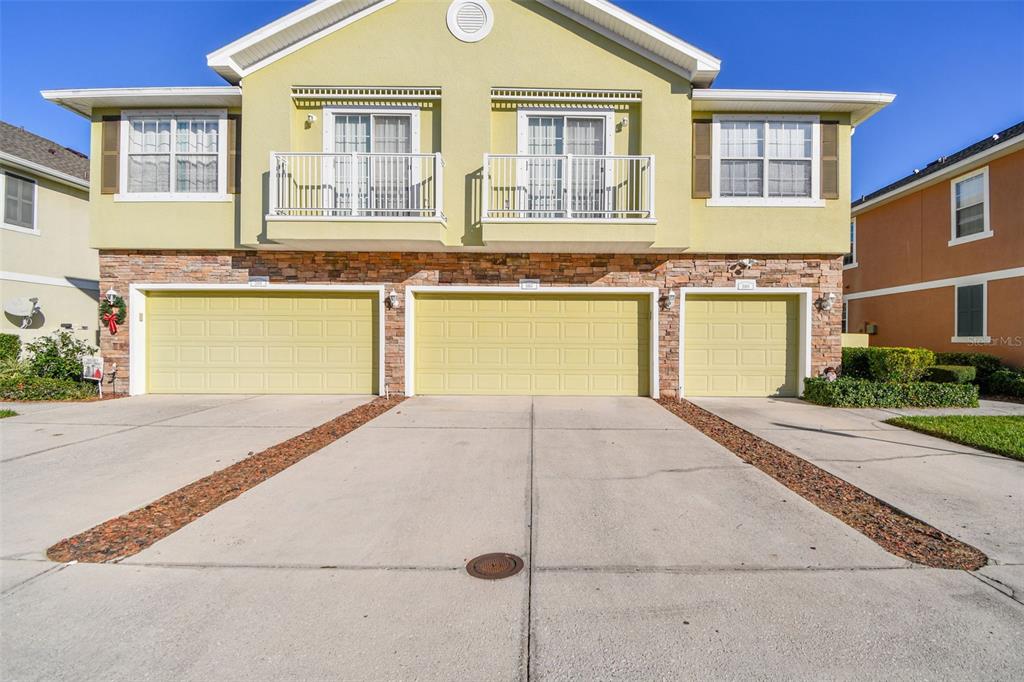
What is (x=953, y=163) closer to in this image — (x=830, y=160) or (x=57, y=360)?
(x=830, y=160)

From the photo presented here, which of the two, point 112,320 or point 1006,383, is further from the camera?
point 1006,383

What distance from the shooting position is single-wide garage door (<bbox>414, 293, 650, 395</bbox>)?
9.88 meters

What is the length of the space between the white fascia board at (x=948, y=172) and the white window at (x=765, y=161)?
550 cm

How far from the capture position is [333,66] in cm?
917

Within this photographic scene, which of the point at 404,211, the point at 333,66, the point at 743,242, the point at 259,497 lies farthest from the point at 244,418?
the point at 743,242

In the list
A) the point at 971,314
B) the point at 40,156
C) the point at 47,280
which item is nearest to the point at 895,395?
the point at 971,314

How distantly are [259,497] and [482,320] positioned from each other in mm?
6129

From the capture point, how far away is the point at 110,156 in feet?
31.3

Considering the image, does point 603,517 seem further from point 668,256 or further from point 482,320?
point 668,256

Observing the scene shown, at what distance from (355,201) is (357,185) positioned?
0.47 metres

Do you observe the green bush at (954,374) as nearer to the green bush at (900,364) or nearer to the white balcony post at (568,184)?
the green bush at (900,364)

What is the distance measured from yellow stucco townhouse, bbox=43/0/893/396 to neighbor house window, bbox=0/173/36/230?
13.9 ft

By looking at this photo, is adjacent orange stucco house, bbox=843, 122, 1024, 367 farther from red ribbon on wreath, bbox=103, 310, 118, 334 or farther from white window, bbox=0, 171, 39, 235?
white window, bbox=0, 171, 39, 235

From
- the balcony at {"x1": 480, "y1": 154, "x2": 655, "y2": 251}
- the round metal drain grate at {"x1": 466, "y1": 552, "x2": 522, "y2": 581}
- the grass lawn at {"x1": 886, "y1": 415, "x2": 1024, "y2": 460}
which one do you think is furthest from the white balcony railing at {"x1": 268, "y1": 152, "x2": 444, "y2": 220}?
the grass lawn at {"x1": 886, "y1": 415, "x2": 1024, "y2": 460}
